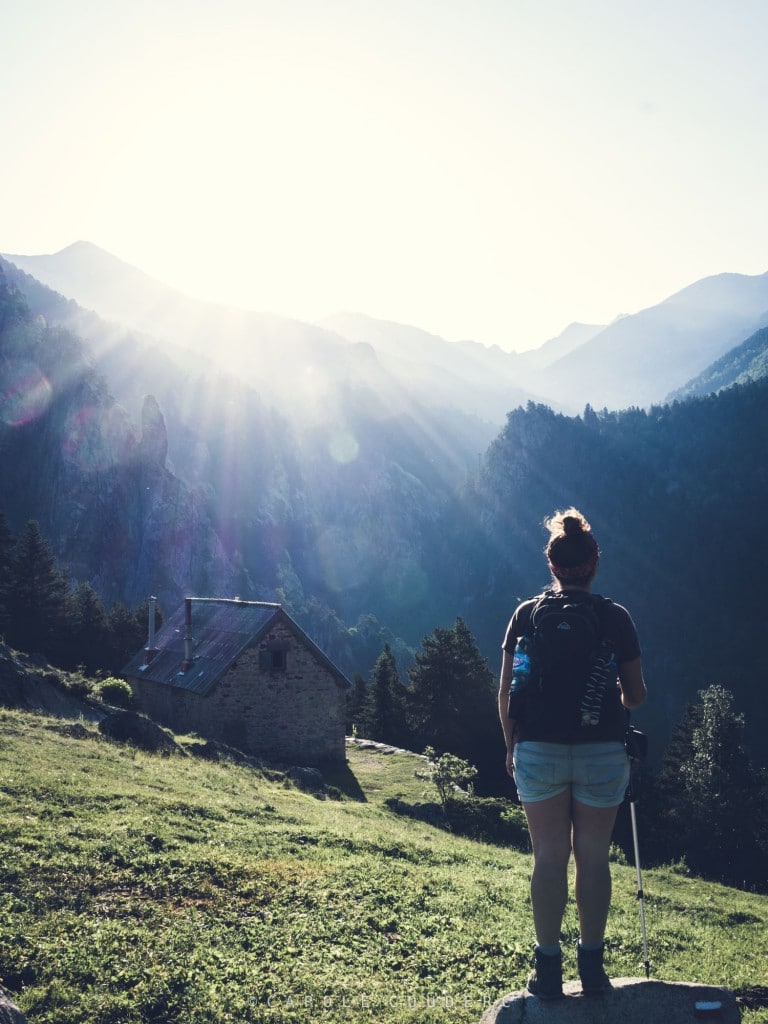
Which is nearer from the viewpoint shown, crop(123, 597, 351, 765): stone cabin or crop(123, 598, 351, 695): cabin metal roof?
crop(123, 597, 351, 765): stone cabin

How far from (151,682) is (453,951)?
109 feet

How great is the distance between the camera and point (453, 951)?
7586 mm

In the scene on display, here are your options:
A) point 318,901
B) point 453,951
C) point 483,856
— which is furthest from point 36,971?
point 483,856

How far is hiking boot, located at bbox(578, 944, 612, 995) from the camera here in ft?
16.9

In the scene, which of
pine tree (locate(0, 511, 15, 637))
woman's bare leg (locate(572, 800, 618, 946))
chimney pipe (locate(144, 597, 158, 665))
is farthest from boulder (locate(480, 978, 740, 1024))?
pine tree (locate(0, 511, 15, 637))

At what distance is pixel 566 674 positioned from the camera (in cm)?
511

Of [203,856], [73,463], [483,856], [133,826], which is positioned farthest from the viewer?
[73,463]

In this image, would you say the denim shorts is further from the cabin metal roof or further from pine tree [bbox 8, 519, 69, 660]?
pine tree [bbox 8, 519, 69, 660]

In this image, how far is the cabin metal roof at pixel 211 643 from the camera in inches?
1345

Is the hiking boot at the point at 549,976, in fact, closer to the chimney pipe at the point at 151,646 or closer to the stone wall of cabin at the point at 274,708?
the stone wall of cabin at the point at 274,708

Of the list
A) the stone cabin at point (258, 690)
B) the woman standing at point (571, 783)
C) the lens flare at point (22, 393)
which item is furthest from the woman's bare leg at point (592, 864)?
the lens flare at point (22, 393)

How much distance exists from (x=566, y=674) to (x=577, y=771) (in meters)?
0.67

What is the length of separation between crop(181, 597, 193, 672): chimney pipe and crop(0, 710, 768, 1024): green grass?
22.6 metres

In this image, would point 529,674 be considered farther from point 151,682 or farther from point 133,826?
point 151,682
